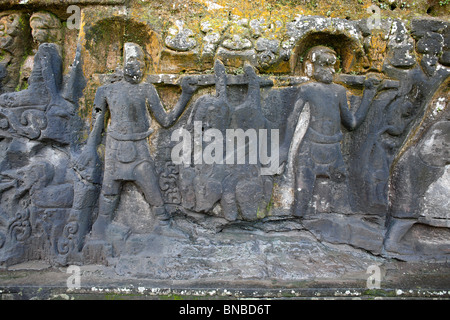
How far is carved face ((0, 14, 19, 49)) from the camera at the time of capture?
12.0ft

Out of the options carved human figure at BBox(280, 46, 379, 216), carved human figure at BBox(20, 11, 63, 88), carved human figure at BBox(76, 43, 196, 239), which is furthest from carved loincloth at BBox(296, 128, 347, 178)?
carved human figure at BBox(20, 11, 63, 88)

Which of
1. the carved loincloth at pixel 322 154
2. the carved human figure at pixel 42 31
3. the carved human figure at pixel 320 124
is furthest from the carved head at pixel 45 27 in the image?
the carved loincloth at pixel 322 154

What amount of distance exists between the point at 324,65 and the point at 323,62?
0.04 m

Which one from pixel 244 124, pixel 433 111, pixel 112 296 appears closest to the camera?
pixel 112 296

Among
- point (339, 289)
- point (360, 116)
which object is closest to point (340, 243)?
point (339, 289)

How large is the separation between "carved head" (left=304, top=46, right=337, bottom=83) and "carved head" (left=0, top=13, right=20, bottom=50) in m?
3.37

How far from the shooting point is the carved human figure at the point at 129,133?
3.49 metres

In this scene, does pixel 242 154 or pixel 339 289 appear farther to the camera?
pixel 242 154

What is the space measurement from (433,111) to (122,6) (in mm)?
3749

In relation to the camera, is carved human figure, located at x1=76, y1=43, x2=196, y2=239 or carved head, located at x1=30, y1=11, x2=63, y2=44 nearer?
carved human figure, located at x1=76, y1=43, x2=196, y2=239

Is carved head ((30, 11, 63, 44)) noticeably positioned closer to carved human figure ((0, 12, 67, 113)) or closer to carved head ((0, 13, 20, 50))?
carved human figure ((0, 12, 67, 113))

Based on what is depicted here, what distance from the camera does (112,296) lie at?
3.14 meters

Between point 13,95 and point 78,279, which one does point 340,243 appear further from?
point 13,95

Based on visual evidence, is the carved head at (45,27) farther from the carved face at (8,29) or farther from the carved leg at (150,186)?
the carved leg at (150,186)
